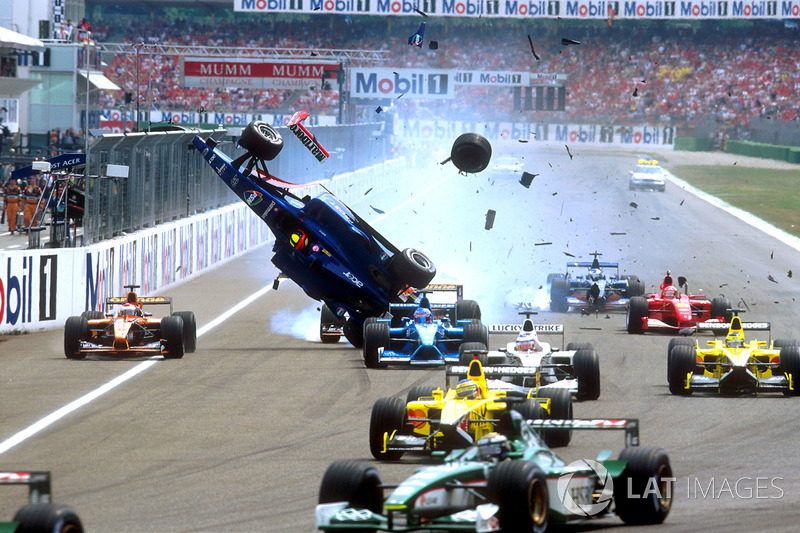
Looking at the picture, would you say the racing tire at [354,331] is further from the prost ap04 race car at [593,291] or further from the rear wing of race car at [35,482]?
the rear wing of race car at [35,482]

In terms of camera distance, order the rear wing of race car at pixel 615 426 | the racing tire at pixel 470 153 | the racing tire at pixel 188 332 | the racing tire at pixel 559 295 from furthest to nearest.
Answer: the racing tire at pixel 559 295 < the racing tire at pixel 470 153 < the racing tire at pixel 188 332 < the rear wing of race car at pixel 615 426

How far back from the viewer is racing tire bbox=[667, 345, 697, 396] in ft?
48.7

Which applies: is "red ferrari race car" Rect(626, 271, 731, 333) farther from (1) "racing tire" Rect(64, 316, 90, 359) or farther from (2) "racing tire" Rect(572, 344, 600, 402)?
(1) "racing tire" Rect(64, 316, 90, 359)

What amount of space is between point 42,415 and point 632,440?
24.2 feet

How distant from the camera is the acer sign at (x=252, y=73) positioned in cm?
6031

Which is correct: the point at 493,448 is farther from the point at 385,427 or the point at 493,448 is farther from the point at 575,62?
the point at 575,62

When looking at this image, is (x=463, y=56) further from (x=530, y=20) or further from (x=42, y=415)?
(x=42, y=415)

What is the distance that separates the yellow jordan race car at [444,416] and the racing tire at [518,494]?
2.59m

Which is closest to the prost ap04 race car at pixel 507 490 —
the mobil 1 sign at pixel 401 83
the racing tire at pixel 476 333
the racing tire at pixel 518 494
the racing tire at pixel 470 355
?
the racing tire at pixel 518 494

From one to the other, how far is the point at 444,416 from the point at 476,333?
5995mm

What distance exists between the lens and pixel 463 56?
7706cm

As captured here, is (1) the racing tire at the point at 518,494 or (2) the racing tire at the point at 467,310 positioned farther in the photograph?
(2) the racing tire at the point at 467,310

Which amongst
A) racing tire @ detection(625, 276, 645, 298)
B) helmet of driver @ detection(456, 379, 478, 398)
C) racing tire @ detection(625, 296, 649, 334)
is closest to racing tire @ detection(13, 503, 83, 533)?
helmet of driver @ detection(456, 379, 478, 398)

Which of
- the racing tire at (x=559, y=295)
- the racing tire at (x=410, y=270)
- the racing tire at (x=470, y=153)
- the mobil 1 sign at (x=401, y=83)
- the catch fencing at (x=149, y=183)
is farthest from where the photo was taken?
the mobil 1 sign at (x=401, y=83)
